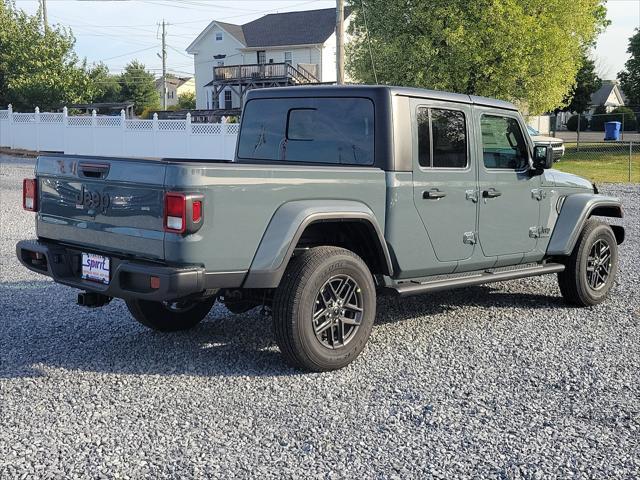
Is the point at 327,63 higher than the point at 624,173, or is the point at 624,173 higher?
the point at 327,63

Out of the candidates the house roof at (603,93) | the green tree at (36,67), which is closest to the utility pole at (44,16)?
the green tree at (36,67)

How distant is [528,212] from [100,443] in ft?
13.7

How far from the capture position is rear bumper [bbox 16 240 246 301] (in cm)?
442

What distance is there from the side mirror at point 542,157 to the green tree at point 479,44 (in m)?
19.0

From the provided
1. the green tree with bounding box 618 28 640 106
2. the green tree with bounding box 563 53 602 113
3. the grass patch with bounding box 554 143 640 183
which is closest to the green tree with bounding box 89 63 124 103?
the grass patch with bounding box 554 143 640 183

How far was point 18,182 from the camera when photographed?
66.2ft

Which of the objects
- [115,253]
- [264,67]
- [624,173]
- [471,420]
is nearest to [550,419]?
[471,420]

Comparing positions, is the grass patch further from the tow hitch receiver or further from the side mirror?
the tow hitch receiver

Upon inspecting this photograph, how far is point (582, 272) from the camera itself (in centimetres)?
704

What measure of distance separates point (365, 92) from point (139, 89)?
2533 inches

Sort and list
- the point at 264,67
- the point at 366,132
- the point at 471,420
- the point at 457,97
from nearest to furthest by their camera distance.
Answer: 1. the point at 471,420
2. the point at 366,132
3. the point at 457,97
4. the point at 264,67

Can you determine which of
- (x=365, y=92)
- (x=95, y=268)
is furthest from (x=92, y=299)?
(x=365, y=92)

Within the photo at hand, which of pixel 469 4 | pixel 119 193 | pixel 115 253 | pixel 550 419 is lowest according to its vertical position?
pixel 550 419

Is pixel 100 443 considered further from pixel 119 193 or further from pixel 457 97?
pixel 457 97
